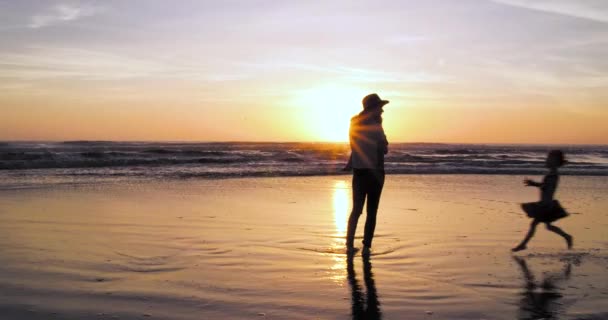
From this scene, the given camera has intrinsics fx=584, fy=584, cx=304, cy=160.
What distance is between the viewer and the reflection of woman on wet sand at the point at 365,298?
418 centimetres

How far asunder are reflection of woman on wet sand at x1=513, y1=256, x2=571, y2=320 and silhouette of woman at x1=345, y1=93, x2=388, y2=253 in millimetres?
1745

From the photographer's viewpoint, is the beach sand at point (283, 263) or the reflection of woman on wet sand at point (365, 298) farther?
the beach sand at point (283, 263)

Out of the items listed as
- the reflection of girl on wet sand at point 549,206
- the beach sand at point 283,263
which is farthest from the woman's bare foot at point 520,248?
→ the reflection of girl on wet sand at point 549,206

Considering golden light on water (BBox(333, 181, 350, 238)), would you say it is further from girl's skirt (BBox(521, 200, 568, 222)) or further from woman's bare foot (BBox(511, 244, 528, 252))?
girl's skirt (BBox(521, 200, 568, 222))

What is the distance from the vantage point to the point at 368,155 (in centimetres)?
645

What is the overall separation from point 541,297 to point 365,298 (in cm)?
142

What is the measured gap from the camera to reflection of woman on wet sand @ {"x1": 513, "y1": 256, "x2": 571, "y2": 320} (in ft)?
13.8

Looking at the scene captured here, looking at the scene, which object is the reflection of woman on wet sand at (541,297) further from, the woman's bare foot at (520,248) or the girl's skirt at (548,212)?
the girl's skirt at (548,212)

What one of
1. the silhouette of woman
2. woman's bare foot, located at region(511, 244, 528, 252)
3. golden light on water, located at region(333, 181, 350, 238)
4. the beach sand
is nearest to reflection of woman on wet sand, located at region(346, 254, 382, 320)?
the beach sand

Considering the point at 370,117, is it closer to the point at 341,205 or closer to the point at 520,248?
the point at 520,248

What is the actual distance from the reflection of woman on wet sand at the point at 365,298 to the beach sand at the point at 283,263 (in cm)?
2

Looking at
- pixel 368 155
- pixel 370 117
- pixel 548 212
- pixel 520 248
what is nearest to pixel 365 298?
pixel 368 155

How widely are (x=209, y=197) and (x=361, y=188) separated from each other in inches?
251

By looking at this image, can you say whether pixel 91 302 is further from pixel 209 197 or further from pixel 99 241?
pixel 209 197
